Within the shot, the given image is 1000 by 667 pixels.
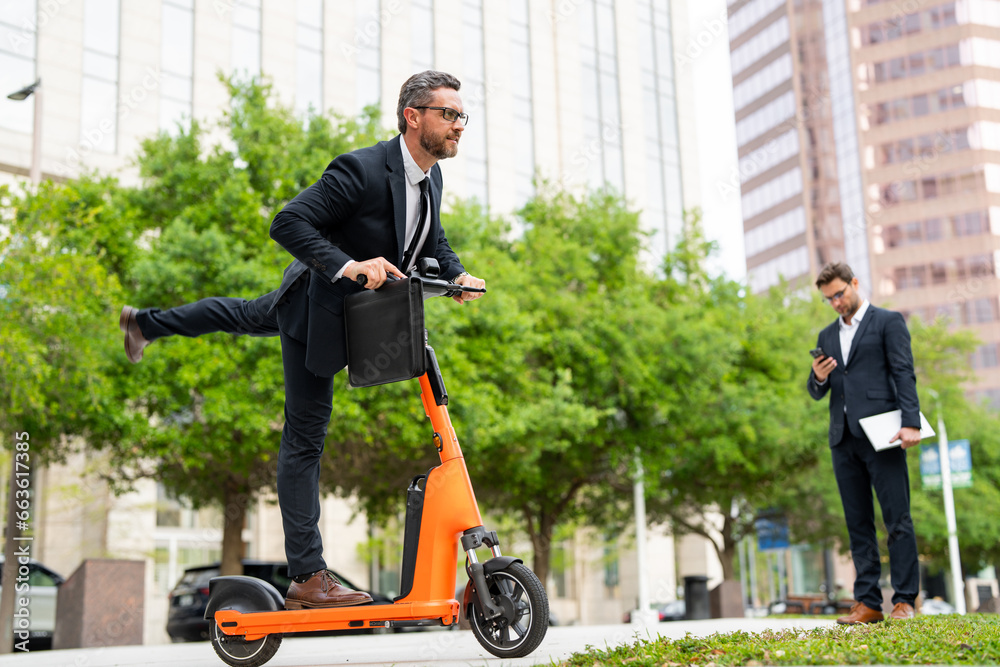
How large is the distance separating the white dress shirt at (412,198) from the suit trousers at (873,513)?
330 centimetres

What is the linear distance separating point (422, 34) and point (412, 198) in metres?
38.5

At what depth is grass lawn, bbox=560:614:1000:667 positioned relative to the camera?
9.53 ft

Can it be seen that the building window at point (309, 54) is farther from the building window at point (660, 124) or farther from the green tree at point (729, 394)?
the green tree at point (729, 394)

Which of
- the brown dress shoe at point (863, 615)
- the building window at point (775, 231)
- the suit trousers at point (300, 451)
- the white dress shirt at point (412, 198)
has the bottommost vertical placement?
the brown dress shoe at point (863, 615)

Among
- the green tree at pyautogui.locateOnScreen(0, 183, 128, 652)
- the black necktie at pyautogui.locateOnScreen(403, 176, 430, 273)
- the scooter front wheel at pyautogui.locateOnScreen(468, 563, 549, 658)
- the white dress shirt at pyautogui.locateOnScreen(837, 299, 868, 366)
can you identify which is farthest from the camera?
the green tree at pyautogui.locateOnScreen(0, 183, 128, 652)

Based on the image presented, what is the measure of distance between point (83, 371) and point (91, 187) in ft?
16.4

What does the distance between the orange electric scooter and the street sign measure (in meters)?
21.6

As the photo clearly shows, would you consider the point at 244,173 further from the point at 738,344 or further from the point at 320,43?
the point at 320,43

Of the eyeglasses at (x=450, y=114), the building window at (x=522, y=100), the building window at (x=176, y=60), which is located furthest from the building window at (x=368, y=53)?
the eyeglasses at (x=450, y=114)

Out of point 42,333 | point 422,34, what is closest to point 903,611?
point 42,333

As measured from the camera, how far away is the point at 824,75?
82938 mm

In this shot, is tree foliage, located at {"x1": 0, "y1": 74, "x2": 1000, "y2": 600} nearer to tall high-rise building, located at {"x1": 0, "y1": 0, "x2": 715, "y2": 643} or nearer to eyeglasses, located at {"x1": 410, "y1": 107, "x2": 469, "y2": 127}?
tall high-rise building, located at {"x1": 0, "y1": 0, "x2": 715, "y2": 643}

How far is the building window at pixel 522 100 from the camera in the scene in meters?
41.9

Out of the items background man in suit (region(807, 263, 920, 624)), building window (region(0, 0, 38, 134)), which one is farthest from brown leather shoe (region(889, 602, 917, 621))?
building window (region(0, 0, 38, 134))
